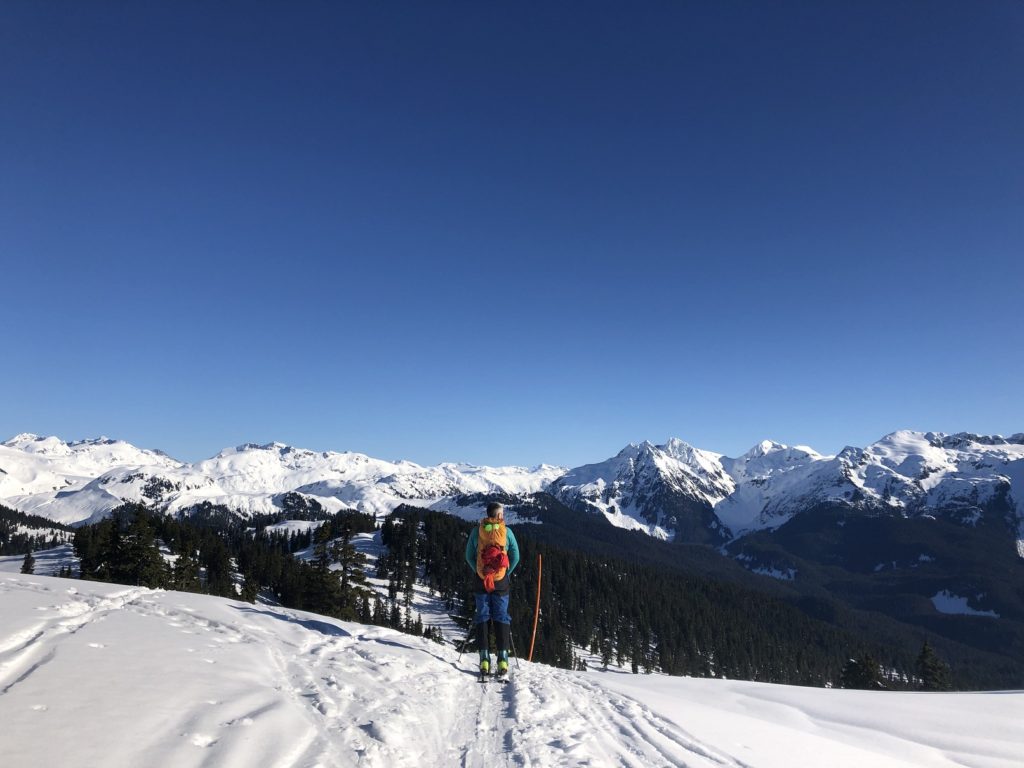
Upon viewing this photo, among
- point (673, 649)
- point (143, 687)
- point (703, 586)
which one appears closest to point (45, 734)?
point (143, 687)

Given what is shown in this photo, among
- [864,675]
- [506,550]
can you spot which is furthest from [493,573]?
[864,675]

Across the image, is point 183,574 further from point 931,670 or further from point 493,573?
point 931,670

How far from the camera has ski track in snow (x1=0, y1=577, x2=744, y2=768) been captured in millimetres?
A: 5184

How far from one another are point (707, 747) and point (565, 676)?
5408 millimetres

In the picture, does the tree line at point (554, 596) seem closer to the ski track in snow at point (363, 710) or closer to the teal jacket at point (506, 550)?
the ski track in snow at point (363, 710)

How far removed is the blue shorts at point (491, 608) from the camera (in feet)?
34.4

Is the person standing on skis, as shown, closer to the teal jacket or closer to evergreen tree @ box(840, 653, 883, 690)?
the teal jacket

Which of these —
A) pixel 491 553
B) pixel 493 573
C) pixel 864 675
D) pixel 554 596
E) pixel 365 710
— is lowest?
pixel 554 596

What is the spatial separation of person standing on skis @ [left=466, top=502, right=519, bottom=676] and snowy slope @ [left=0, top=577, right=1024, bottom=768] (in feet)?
3.28

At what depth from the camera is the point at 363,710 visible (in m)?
6.91

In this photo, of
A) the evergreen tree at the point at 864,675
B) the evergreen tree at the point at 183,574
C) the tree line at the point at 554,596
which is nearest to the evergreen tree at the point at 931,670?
the tree line at the point at 554,596

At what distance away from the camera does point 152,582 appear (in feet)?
128

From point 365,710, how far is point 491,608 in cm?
412

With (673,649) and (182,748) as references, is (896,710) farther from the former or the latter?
(673,649)
